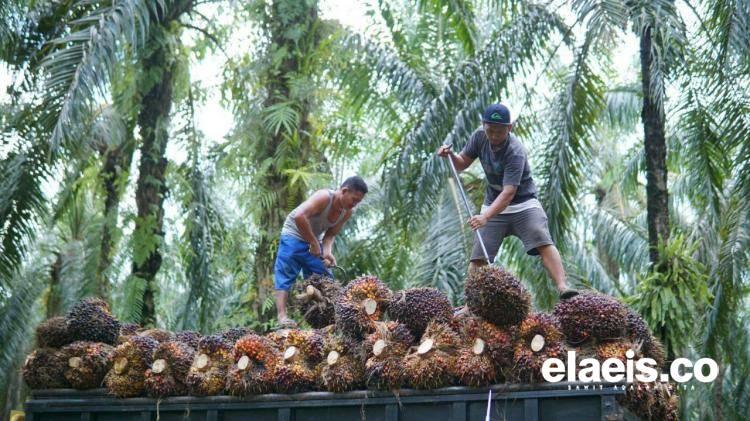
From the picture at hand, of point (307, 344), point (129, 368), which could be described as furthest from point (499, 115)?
point (129, 368)

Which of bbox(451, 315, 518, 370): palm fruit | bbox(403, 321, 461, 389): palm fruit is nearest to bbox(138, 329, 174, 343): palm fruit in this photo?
bbox(403, 321, 461, 389): palm fruit

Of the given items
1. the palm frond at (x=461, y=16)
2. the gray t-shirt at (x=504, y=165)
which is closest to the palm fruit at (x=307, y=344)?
the gray t-shirt at (x=504, y=165)

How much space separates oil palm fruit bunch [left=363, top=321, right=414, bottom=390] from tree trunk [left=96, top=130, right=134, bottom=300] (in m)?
8.76

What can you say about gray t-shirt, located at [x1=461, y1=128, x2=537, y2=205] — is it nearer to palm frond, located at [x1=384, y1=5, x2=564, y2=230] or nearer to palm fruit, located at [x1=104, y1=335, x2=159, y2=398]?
palm fruit, located at [x1=104, y1=335, x2=159, y2=398]

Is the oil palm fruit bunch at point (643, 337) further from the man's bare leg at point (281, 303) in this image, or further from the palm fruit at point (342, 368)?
the man's bare leg at point (281, 303)

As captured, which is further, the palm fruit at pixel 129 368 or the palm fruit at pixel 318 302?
the palm fruit at pixel 318 302

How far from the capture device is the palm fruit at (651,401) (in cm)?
648

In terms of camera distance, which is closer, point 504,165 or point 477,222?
point 477,222

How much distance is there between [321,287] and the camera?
9148mm

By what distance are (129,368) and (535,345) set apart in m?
2.99

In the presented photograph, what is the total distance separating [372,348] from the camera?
714cm

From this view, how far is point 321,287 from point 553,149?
4.49 meters

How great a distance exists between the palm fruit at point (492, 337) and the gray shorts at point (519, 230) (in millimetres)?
1427
